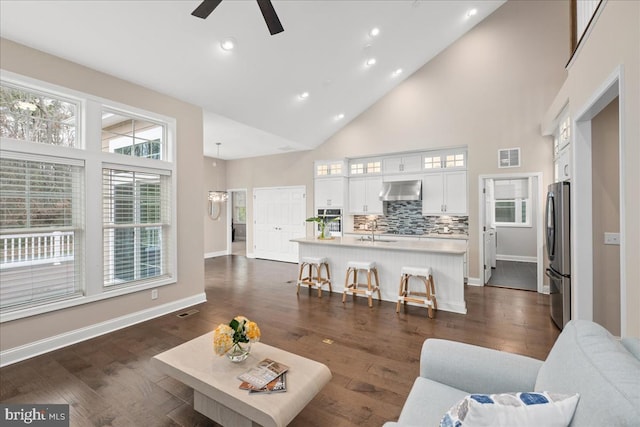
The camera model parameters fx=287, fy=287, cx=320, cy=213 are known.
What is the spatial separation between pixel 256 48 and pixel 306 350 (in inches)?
144

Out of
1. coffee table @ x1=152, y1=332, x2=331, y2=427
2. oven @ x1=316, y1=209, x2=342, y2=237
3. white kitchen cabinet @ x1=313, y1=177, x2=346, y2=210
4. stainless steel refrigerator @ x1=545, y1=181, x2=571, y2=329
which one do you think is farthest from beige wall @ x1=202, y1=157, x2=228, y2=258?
stainless steel refrigerator @ x1=545, y1=181, x2=571, y2=329

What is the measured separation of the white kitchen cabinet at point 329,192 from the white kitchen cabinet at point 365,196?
0.26 m

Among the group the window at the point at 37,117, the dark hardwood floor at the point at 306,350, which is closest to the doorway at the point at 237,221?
the dark hardwood floor at the point at 306,350

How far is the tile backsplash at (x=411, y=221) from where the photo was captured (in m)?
6.00

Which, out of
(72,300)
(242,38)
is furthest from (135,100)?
(72,300)

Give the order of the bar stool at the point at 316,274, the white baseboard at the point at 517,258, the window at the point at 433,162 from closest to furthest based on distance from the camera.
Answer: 1. the bar stool at the point at 316,274
2. the window at the point at 433,162
3. the white baseboard at the point at 517,258

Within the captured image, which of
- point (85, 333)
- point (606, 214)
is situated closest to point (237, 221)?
point (85, 333)

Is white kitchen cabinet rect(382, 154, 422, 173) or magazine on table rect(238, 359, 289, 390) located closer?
magazine on table rect(238, 359, 289, 390)

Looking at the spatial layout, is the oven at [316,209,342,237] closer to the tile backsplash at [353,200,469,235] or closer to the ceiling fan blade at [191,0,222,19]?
the tile backsplash at [353,200,469,235]

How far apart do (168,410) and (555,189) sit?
436cm

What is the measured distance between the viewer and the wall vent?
5.07 metres

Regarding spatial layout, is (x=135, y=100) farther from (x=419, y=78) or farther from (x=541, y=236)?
(x=541, y=236)

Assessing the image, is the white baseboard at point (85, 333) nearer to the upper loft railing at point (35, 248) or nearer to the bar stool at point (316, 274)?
the upper loft railing at point (35, 248)

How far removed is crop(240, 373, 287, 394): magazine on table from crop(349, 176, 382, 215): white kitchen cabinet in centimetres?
525
